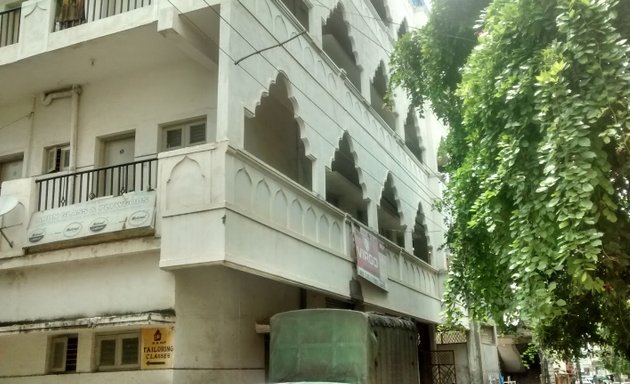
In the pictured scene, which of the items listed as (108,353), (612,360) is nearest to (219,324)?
(108,353)

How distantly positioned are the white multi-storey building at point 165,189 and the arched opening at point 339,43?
79 cm

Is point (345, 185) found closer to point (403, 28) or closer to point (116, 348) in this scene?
point (403, 28)

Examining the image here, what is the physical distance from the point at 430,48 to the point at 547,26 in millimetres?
4156

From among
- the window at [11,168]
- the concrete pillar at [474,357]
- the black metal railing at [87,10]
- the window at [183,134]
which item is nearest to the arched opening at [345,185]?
the window at [183,134]

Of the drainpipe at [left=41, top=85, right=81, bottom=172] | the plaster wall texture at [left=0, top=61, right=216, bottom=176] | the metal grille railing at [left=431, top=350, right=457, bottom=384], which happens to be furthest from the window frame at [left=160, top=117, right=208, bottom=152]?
the metal grille railing at [left=431, top=350, right=457, bottom=384]

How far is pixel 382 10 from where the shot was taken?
1855cm

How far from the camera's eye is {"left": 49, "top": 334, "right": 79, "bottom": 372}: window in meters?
9.05

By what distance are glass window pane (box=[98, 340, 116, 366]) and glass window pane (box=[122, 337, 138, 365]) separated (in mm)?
170

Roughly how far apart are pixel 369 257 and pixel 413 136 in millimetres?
9694

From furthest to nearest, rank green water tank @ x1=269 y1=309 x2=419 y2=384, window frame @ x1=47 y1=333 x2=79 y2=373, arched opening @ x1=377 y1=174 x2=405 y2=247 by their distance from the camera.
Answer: arched opening @ x1=377 y1=174 x2=405 y2=247, window frame @ x1=47 y1=333 x2=79 y2=373, green water tank @ x1=269 y1=309 x2=419 y2=384

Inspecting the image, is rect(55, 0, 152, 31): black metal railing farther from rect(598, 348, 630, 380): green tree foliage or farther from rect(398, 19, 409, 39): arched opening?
rect(398, 19, 409, 39): arched opening

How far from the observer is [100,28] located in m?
9.52

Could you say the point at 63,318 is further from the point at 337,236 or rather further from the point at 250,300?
the point at 337,236

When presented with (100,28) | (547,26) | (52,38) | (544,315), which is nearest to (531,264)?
A: (544,315)
